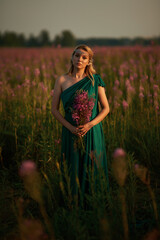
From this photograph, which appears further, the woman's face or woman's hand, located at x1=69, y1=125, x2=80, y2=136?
the woman's face

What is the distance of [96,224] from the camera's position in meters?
1.52

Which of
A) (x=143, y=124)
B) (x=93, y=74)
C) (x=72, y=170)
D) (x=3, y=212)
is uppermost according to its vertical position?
Answer: (x=93, y=74)

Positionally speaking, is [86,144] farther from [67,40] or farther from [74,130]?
[67,40]

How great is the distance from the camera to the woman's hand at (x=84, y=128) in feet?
5.82

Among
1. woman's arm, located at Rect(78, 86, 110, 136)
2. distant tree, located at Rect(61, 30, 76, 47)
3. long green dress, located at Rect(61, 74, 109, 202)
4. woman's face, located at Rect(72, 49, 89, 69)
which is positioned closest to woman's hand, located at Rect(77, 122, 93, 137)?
woman's arm, located at Rect(78, 86, 110, 136)

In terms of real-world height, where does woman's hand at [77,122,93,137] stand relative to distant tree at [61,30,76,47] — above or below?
below

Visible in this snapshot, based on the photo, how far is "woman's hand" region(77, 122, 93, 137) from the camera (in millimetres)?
1775

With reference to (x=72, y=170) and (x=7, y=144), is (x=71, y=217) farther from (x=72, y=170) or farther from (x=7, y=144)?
(x=7, y=144)

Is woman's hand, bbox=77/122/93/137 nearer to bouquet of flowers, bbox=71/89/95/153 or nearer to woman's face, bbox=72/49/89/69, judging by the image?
bouquet of flowers, bbox=71/89/95/153

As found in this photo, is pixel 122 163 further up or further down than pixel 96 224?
further up

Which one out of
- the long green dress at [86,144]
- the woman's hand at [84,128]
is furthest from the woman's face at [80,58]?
the woman's hand at [84,128]

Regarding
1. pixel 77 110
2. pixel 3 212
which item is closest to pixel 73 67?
pixel 77 110

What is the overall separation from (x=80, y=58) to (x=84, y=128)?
64 centimetres

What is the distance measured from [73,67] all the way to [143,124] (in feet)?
4.70
